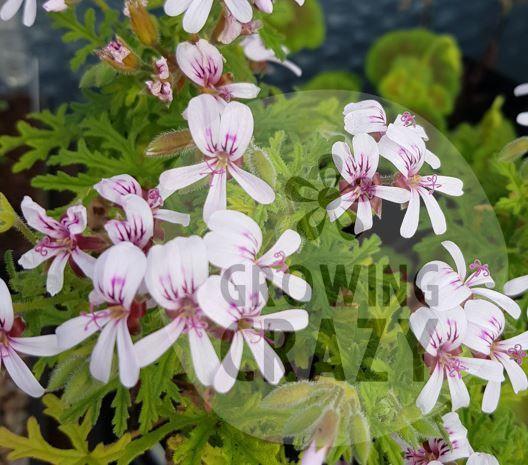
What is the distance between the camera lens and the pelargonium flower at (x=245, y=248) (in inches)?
21.4

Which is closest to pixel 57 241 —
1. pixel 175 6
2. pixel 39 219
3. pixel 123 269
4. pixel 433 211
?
pixel 39 219

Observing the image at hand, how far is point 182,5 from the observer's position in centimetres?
66

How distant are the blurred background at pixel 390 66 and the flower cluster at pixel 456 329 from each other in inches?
18.8

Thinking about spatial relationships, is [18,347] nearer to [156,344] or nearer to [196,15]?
[156,344]

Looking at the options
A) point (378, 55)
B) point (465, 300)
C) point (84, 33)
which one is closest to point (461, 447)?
point (465, 300)

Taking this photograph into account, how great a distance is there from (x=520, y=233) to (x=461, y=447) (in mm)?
347

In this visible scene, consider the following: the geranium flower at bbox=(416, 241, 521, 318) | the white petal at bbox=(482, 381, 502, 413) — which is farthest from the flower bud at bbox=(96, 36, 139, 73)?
the white petal at bbox=(482, 381, 502, 413)

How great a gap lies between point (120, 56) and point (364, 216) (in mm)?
313

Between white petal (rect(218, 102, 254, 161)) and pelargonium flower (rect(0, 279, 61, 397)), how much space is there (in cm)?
21

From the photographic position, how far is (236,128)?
0.61 meters

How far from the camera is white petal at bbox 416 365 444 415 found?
0.61 meters

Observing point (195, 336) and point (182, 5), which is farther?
point (182, 5)

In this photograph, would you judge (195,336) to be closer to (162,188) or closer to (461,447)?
(162,188)

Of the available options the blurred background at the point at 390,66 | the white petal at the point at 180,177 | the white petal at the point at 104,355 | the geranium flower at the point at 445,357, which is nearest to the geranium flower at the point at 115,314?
the white petal at the point at 104,355
